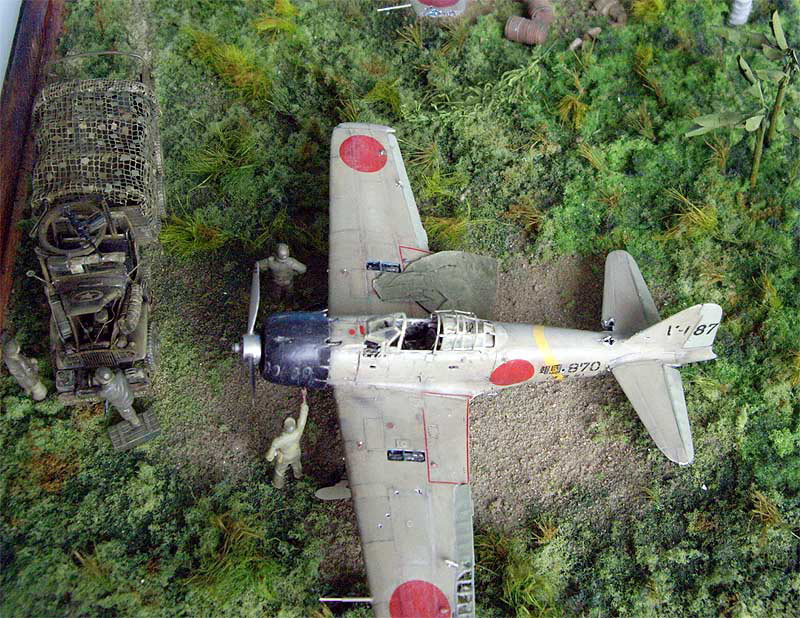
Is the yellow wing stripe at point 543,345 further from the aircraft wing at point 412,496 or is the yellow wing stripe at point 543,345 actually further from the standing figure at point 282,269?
the standing figure at point 282,269

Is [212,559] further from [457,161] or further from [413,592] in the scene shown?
[457,161]

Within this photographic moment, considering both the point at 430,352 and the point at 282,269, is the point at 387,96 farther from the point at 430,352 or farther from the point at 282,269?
the point at 430,352

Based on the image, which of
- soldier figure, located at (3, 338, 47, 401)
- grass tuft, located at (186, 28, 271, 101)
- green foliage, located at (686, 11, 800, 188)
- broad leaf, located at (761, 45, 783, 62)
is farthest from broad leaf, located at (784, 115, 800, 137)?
soldier figure, located at (3, 338, 47, 401)

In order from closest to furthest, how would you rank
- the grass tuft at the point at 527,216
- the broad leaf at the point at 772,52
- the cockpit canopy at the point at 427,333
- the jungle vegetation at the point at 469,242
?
1. the cockpit canopy at the point at 427,333
2. the jungle vegetation at the point at 469,242
3. the broad leaf at the point at 772,52
4. the grass tuft at the point at 527,216

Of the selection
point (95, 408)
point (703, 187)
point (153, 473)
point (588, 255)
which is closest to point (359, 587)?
point (153, 473)

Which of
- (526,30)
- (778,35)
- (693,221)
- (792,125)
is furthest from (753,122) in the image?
(526,30)

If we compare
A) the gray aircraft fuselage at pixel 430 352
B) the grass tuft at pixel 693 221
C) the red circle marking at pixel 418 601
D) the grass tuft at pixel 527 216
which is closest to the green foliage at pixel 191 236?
the gray aircraft fuselage at pixel 430 352
